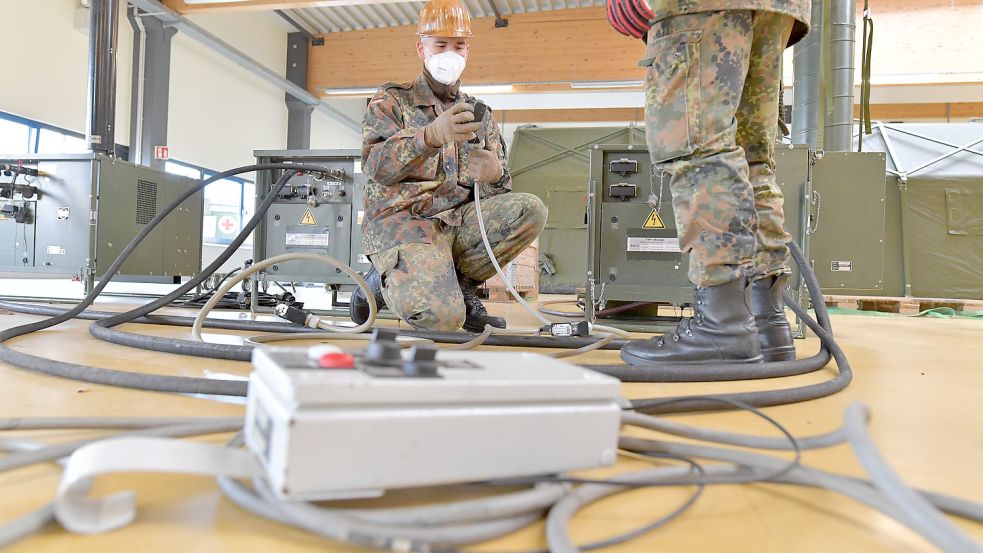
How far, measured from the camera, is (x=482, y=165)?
1904 mm

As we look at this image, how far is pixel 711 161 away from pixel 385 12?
726cm

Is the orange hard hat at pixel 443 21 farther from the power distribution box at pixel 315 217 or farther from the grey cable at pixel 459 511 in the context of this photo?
the grey cable at pixel 459 511

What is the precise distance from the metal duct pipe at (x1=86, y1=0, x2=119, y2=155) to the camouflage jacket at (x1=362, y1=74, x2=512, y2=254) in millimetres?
2036

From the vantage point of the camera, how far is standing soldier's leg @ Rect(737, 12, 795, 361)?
122 cm

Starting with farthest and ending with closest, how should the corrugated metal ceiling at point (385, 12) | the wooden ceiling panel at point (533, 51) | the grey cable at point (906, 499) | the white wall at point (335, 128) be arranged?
the white wall at point (335, 128) → the corrugated metal ceiling at point (385, 12) → the wooden ceiling panel at point (533, 51) → the grey cable at point (906, 499)

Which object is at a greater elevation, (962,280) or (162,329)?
(962,280)

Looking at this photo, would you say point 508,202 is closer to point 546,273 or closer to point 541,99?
point 546,273

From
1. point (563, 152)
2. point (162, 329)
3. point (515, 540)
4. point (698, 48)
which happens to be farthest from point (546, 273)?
point (515, 540)

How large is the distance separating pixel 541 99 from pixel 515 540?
837 centimetres

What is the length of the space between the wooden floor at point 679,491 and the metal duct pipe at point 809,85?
270 cm

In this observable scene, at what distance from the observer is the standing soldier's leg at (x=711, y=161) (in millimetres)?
1058

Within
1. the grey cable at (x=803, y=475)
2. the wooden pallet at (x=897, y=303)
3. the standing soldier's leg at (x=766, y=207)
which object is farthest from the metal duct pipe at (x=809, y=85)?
the grey cable at (x=803, y=475)

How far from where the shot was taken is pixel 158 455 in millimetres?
388

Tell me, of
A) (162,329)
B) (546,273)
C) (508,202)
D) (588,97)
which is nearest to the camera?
(162,329)
